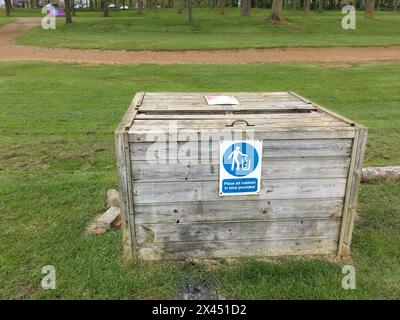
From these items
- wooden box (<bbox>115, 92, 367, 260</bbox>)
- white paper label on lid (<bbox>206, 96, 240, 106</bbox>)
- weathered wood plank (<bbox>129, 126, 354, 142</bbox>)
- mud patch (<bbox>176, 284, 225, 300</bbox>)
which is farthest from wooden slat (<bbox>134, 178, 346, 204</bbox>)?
white paper label on lid (<bbox>206, 96, 240, 106</bbox>)

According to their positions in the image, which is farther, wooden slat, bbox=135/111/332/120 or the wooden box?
wooden slat, bbox=135/111/332/120

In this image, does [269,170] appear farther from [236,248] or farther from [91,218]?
[91,218]

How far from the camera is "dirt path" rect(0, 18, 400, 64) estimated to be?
1698cm

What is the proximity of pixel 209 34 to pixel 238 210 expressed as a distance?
25327 millimetres

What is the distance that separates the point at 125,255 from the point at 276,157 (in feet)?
5.17

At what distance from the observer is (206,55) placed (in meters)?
18.5

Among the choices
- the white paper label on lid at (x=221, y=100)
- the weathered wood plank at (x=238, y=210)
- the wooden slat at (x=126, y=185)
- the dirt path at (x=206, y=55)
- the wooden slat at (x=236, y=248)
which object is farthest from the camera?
the dirt path at (x=206, y=55)

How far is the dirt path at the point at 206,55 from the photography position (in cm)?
1698

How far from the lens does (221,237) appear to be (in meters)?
3.49

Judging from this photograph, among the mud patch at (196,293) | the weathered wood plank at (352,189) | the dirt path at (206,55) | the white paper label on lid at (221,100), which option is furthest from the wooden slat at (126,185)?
the dirt path at (206,55)

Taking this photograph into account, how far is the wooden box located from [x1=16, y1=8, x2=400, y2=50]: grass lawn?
17.5 m

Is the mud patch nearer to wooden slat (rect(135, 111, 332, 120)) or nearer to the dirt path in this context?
wooden slat (rect(135, 111, 332, 120))

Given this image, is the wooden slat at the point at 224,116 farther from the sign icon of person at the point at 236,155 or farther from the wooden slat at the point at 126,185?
the sign icon of person at the point at 236,155

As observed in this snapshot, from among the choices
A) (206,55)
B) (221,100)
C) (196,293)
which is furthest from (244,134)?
(206,55)
